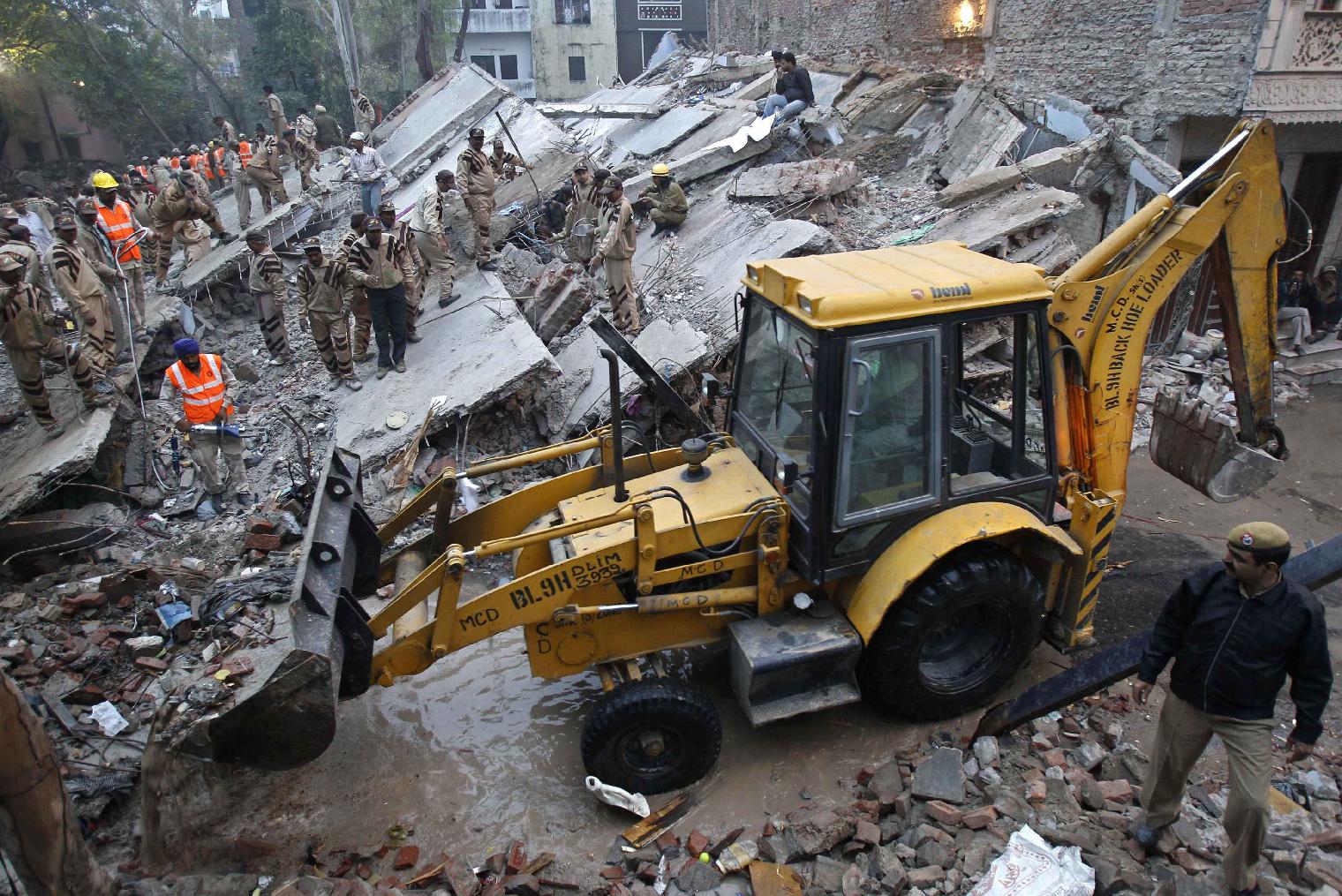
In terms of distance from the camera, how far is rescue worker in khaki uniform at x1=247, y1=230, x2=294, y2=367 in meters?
8.41

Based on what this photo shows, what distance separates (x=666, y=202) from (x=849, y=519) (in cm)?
738

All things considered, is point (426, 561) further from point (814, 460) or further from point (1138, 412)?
point (1138, 412)

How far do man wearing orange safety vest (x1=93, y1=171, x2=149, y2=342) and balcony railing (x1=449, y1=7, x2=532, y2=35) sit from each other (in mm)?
27336

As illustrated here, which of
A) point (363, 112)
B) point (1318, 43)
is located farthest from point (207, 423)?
point (363, 112)

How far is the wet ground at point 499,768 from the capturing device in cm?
384

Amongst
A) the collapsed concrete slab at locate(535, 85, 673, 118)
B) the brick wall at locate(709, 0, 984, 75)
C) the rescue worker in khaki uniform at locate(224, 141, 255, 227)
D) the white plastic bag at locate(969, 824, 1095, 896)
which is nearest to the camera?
the white plastic bag at locate(969, 824, 1095, 896)

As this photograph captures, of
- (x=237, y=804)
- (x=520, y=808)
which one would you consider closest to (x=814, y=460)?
(x=520, y=808)

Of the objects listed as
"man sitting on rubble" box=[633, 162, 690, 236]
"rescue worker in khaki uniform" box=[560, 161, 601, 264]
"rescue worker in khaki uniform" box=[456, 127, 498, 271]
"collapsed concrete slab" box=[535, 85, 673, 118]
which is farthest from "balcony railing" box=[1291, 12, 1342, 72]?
"collapsed concrete slab" box=[535, 85, 673, 118]

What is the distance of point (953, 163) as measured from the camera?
11328 millimetres

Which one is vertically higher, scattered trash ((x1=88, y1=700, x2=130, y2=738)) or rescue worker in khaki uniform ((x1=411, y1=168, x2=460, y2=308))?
rescue worker in khaki uniform ((x1=411, y1=168, x2=460, y2=308))

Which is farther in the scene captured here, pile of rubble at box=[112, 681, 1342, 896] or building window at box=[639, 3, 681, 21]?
building window at box=[639, 3, 681, 21]

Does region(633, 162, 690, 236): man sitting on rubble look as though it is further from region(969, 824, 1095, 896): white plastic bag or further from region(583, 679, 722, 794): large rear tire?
region(969, 824, 1095, 896): white plastic bag

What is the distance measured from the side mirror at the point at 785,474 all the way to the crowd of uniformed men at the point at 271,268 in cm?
452

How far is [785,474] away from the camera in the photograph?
137 inches
